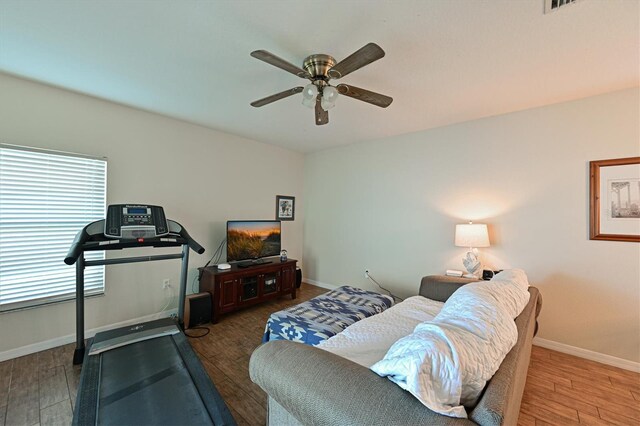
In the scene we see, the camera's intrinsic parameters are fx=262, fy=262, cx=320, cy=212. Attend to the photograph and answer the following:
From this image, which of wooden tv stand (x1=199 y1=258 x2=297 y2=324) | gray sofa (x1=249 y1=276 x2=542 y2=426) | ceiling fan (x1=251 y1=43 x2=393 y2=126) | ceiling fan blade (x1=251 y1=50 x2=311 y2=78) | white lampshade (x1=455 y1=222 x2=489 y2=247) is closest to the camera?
gray sofa (x1=249 y1=276 x2=542 y2=426)

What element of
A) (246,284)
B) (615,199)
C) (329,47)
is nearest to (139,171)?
(246,284)

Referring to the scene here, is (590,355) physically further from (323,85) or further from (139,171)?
(139,171)

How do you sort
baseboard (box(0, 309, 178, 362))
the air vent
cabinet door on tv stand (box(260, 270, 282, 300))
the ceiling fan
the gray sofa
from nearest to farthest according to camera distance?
the gray sofa → the air vent → the ceiling fan → baseboard (box(0, 309, 178, 362)) → cabinet door on tv stand (box(260, 270, 282, 300))

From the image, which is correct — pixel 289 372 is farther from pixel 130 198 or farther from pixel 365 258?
pixel 365 258

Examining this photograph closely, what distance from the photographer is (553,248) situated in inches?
107

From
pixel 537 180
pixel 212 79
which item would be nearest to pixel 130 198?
pixel 212 79

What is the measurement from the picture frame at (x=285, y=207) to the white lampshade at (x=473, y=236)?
2872 mm

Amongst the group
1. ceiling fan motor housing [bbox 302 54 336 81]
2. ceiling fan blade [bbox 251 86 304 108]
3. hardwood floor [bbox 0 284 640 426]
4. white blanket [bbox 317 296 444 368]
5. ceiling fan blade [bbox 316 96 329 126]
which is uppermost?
ceiling fan motor housing [bbox 302 54 336 81]

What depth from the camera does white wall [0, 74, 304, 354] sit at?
2430mm

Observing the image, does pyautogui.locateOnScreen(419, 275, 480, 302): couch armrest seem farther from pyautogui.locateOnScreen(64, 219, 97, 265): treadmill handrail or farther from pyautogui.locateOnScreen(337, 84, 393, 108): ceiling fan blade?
→ pyautogui.locateOnScreen(64, 219, 97, 265): treadmill handrail

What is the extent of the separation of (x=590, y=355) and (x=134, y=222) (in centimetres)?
456

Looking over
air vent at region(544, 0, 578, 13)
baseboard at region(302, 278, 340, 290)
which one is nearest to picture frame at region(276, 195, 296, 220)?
baseboard at region(302, 278, 340, 290)

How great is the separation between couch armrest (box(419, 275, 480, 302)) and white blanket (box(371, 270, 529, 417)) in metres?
1.53

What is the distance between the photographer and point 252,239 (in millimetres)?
3848
